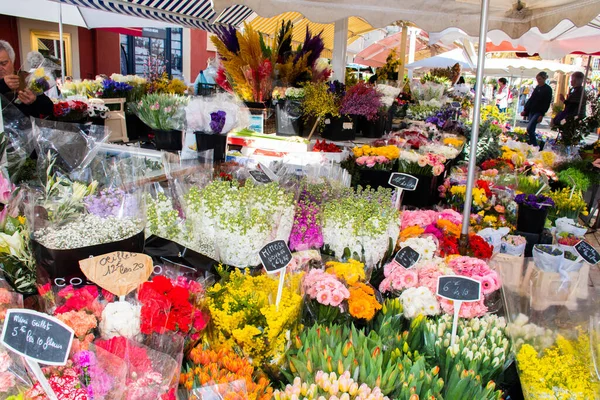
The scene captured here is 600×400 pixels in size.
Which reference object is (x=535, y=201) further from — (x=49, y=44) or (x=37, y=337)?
(x=49, y=44)

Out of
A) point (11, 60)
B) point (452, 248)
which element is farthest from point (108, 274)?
point (11, 60)

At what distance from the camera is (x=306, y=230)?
91.8 inches

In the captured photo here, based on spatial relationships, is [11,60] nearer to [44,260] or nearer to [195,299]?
[44,260]

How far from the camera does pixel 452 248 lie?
2.56m

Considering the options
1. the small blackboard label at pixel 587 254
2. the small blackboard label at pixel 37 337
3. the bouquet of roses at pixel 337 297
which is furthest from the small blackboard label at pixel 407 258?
the small blackboard label at pixel 37 337

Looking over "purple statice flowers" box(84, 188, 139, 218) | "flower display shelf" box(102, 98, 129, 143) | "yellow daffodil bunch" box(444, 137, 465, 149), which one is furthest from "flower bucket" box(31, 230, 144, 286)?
"flower display shelf" box(102, 98, 129, 143)

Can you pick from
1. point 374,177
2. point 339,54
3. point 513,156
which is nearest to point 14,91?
point 374,177

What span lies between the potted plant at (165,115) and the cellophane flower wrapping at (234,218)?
60.5 inches

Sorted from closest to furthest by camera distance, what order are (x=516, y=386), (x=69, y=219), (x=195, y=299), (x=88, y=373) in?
1. (x=88, y=373)
2. (x=195, y=299)
3. (x=516, y=386)
4. (x=69, y=219)

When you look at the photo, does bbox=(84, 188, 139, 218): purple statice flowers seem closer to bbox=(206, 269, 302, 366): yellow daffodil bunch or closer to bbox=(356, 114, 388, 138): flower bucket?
bbox=(206, 269, 302, 366): yellow daffodil bunch

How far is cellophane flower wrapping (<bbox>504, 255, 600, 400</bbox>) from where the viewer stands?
1.53 m

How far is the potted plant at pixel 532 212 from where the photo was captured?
130 inches

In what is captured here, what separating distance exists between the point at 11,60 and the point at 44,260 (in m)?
2.64

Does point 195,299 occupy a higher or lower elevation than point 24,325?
lower
